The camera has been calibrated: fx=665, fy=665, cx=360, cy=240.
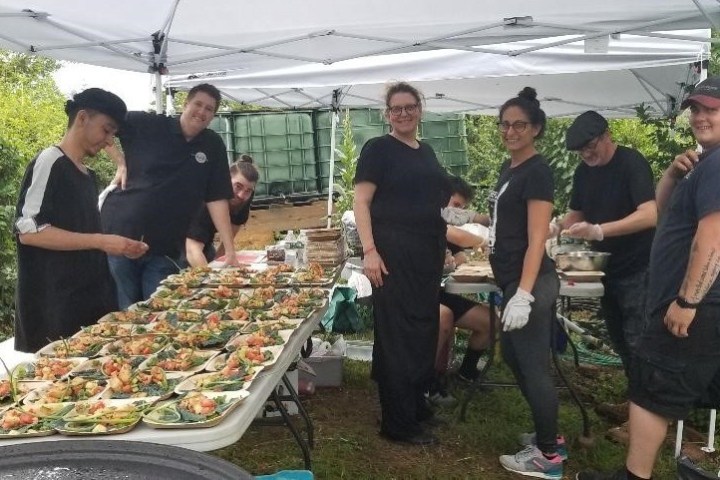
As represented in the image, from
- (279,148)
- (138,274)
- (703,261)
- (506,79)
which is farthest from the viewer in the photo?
(279,148)

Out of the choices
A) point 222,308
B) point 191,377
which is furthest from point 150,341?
point 222,308

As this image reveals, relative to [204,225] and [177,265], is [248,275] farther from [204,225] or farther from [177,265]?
[204,225]

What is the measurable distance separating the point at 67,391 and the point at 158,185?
6.77 feet

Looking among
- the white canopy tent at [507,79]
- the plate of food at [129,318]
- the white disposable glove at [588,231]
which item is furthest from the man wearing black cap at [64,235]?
the white canopy tent at [507,79]

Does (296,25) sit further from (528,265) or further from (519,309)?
(519,309)

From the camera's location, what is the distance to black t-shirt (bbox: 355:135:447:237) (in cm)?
335

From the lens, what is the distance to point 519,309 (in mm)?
2990

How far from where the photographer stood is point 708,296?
2.48 metres

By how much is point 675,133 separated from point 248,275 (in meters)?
2.93

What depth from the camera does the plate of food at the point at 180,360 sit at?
2.05 metres

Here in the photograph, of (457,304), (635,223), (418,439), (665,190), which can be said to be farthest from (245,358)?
(457,304)

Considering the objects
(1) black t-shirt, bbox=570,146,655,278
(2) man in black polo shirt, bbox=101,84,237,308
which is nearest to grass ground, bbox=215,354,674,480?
(1) black t-shirt, bbox=570,146,655,278

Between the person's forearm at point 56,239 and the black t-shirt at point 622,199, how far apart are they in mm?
2622

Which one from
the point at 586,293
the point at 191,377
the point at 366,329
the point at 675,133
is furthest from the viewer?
the point at 366,329
